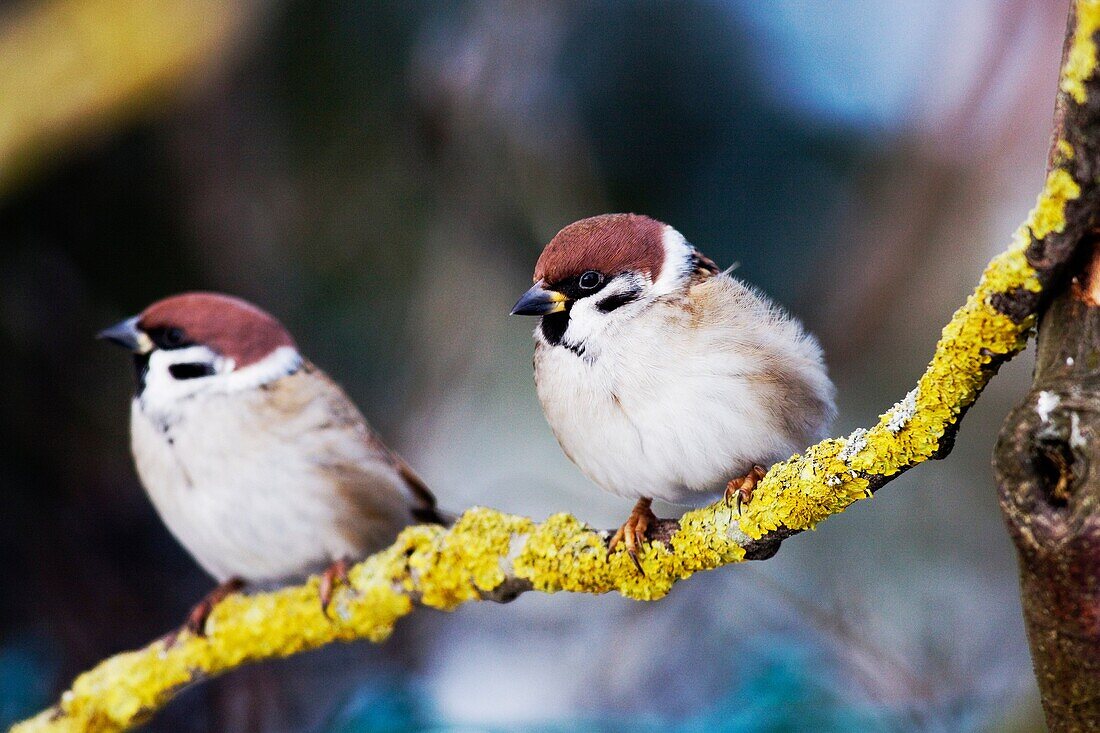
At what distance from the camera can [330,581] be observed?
4.27ft

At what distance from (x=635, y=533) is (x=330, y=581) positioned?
45cm

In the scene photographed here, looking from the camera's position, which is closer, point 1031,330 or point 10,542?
point 1031,330

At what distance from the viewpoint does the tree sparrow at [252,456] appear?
51.5 inches

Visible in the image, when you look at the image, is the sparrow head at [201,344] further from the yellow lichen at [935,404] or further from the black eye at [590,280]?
the yellow lichen at [935,404]

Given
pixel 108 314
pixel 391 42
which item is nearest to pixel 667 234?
pixel 391 42

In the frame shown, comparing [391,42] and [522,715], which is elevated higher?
[391,42]

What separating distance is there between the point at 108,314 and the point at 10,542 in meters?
0.46

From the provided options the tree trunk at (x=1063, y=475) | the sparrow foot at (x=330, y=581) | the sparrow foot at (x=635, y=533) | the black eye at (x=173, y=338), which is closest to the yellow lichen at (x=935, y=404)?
the tree trunk at (x=1063, y=475)

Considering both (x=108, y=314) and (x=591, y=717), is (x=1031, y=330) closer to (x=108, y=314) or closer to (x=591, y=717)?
(x=591, y=717)

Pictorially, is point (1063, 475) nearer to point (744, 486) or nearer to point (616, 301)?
point (744, 486)

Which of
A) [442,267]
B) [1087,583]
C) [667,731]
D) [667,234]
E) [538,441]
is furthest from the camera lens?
[442,267]

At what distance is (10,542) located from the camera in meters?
2.01

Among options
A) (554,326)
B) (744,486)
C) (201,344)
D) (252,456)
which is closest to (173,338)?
(201,344)

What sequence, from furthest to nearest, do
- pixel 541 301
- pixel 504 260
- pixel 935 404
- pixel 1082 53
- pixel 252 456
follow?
1. pixel 504 260
2. pixel 252 456
3. pixel 541 301
4. pixel 935 404
5. pixel 1082 53
